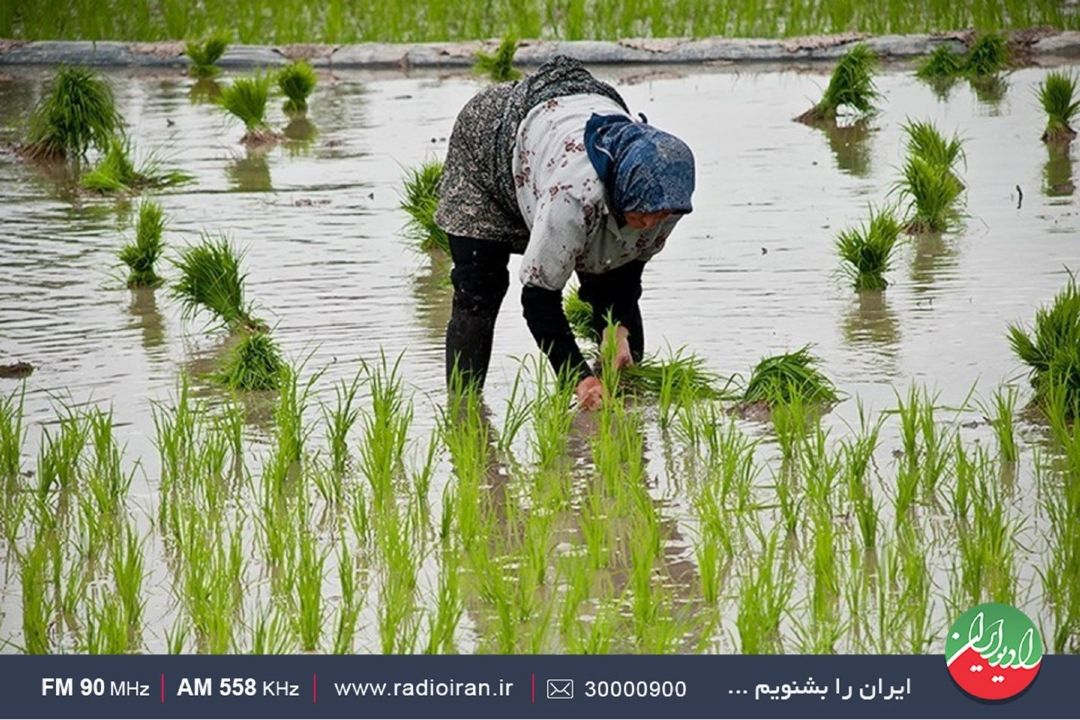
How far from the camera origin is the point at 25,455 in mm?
5672

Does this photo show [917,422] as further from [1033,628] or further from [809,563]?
[1033,628]

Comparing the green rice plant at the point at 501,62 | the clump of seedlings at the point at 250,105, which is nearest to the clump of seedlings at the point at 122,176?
the clump of seedlings at the point at 250,105

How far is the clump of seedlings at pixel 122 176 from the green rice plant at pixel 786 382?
441 cm

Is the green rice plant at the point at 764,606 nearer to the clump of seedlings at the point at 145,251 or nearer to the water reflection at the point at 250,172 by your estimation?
the clump of seedlings at the point at 145,251

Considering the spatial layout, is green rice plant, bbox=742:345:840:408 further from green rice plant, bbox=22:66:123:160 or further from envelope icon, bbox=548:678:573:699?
green rice plant, bbox=22:66:123:160

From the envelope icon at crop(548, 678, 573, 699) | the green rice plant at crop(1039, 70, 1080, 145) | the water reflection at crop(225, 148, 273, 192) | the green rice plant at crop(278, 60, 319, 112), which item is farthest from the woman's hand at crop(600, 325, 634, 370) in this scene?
the green rice plant at crop(278, 60, 319, 112)

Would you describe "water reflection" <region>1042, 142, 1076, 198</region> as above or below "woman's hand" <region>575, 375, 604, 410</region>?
above

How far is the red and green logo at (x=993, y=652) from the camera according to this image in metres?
3.83

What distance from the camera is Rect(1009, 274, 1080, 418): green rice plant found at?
5.61m

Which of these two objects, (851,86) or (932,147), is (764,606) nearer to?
(932,147)

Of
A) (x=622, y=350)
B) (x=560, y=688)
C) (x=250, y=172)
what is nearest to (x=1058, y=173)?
(x=250, y=172)

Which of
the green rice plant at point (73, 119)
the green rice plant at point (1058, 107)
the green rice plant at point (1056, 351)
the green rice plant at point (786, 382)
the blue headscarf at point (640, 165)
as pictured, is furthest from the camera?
the green rice plant at point (73, 119)

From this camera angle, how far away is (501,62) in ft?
39.0

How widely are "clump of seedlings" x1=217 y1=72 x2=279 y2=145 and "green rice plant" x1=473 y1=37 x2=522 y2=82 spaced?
159 centimetres
